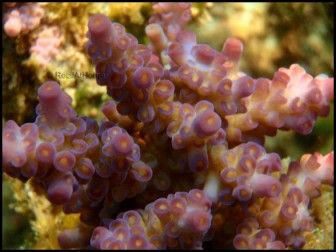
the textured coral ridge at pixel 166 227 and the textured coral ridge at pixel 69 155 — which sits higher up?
the textured coral ridge at pixel 69 155

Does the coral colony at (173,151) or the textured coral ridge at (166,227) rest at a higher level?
the coral colony at (173,151)

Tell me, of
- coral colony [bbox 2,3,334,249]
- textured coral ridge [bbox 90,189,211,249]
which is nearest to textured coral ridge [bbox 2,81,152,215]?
coral colony [bbox 2,3,334,249]

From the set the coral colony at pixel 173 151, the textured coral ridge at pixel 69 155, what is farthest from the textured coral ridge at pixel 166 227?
the textured coral ridge at pixel 69 155

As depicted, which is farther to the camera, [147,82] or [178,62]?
[178,62]

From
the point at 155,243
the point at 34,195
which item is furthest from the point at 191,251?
the point at 34,195

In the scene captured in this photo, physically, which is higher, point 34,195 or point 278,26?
point 278,26

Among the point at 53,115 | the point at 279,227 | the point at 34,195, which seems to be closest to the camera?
the point at 53,115

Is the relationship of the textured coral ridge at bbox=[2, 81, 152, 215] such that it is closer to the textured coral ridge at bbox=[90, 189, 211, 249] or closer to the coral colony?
the coral colony

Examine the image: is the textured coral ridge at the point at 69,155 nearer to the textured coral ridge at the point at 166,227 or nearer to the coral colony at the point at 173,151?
the coral colony at the point at 173,151

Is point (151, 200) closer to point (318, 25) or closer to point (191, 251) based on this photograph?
point (191, 251)
